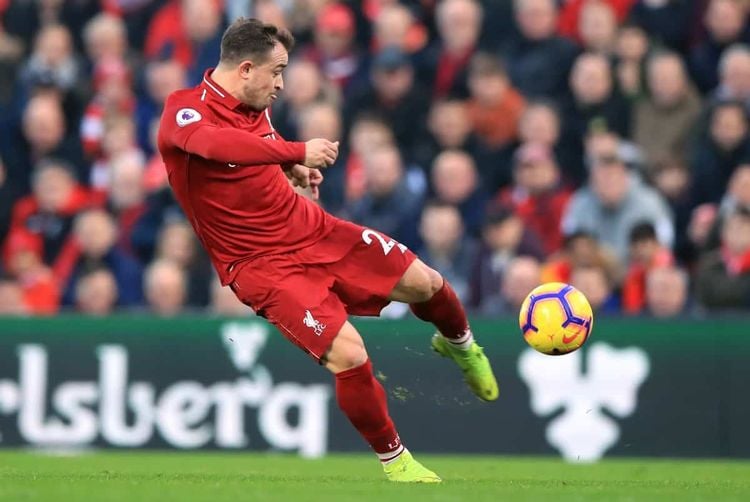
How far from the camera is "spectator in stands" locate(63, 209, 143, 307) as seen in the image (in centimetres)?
1502

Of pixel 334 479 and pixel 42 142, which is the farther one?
pixel 42 142

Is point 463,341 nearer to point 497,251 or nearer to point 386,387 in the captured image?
point 386,387

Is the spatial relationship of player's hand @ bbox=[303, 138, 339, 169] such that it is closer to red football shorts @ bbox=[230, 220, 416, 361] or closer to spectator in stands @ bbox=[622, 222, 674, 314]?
red football shorts @ bbox=[230, 220, 416, 361]

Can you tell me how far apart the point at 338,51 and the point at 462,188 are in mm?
2287

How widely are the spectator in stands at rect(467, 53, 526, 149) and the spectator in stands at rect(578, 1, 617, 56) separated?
810mm

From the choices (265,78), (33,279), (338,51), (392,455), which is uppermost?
(265,78)

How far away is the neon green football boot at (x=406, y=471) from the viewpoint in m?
9.18

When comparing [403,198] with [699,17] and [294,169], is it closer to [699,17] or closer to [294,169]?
[699,17]

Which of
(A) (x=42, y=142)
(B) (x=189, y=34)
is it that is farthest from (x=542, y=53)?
(A) (x=42, y=142)

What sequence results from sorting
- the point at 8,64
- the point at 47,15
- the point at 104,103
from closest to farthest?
the point at 104,103 → the point at 8,64 → the point at 47,15

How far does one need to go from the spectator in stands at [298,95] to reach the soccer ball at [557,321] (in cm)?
597

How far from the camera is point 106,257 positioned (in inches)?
596

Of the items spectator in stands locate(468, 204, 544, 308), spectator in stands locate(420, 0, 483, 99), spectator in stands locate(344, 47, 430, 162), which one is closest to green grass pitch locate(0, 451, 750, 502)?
spectator in stands locate(468, 204, 544, 308)

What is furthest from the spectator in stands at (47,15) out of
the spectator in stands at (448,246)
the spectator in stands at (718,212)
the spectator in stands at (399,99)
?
the spectator in stands at (718,212)
